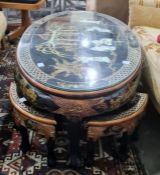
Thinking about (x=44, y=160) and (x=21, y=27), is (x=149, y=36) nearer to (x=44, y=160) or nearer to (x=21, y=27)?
(x=44, y=160)

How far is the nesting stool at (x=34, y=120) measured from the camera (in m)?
1.42

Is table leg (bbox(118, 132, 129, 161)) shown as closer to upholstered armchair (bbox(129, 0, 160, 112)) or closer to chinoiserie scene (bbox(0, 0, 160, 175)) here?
chinoiserie scene (bbox(0, 0, 160, 175))

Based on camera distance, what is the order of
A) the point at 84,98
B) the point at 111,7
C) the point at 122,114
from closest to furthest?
the point at 84,98 < the point at 122,114 < the point at 111,7

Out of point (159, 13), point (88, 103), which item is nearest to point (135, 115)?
point (88, 103)

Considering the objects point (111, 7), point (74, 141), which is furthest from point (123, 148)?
point (111, 7)

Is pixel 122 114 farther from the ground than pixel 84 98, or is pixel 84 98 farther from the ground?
pixel 84 98

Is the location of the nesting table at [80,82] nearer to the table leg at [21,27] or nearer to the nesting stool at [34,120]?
the nesting stool at [34,120]

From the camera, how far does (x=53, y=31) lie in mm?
1922

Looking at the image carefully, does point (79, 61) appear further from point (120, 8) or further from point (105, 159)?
point (120, 8)

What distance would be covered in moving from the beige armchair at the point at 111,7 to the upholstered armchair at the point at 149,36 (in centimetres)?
35

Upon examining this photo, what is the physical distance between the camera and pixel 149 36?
80.7 inches

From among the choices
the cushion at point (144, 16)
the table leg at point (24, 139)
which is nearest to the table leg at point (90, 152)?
the table leg at point (24, 139)

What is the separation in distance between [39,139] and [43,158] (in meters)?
0.16

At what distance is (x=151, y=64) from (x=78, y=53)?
1.51 ft
